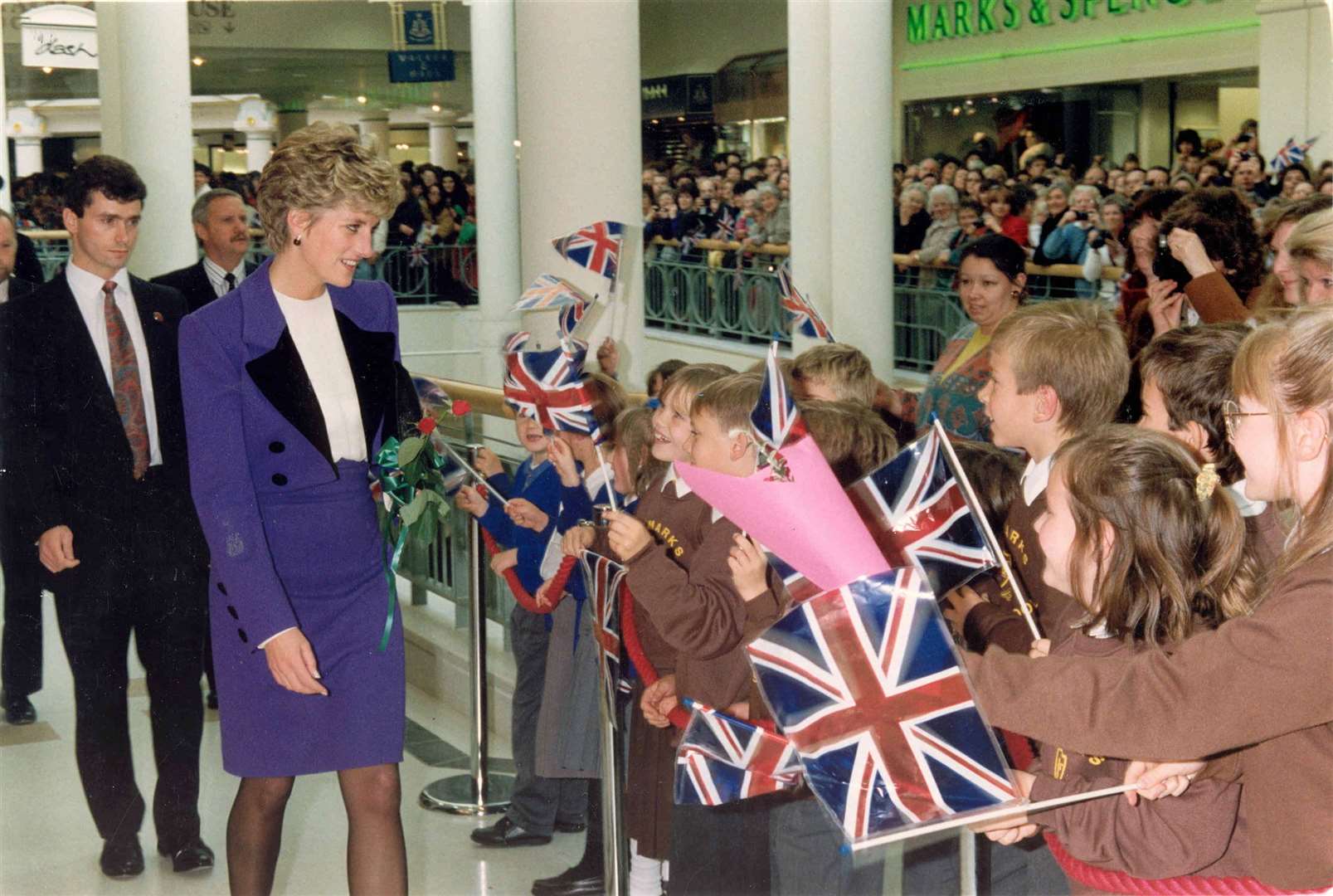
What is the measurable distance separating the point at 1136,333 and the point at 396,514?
88.3 inches

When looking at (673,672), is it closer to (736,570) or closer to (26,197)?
(736,570)

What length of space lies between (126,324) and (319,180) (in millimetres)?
1109

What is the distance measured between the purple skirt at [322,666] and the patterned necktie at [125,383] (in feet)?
3.20

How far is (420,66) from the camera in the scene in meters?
16.6

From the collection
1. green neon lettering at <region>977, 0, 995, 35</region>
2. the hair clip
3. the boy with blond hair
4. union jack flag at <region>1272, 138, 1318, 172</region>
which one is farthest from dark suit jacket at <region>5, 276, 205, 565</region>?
green neon lettering at <region>977, 0, 995, 35</region>

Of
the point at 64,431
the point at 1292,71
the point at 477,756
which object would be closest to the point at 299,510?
the point at 64,431

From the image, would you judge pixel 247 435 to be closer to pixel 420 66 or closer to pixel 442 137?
pixel 420 66

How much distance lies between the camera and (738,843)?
2.99 metres

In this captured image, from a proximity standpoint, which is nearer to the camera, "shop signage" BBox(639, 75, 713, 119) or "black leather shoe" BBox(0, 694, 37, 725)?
"black leather shoe" BBox(0, 694, 37, 725)

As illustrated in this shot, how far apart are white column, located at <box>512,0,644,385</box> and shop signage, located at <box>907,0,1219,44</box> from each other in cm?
1053

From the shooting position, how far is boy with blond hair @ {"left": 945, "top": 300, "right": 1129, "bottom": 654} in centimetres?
251

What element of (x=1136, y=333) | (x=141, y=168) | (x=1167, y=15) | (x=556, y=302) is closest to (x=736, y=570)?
(x=556, y=302)

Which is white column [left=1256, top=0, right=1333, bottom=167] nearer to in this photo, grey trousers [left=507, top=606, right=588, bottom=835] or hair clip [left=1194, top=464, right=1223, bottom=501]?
grey trousers [left=507, top=606, right=588, bottom=835]

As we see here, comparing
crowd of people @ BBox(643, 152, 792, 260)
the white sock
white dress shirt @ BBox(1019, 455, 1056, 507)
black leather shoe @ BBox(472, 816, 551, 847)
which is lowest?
black leather shoe @ BBox(472, 816, 551, 847)
